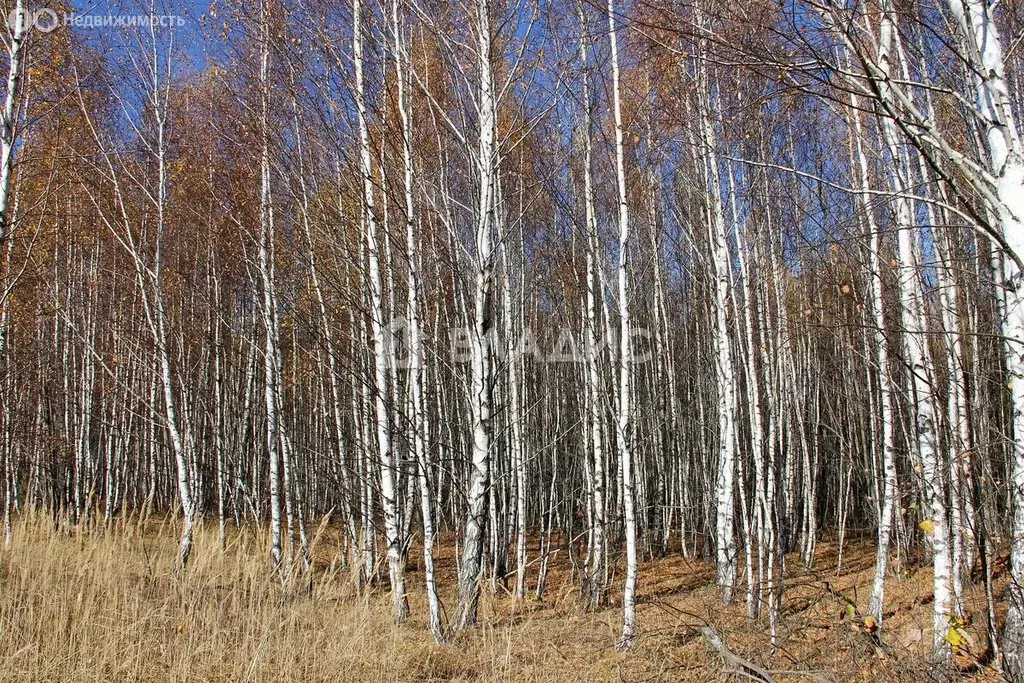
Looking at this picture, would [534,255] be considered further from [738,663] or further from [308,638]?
[738,663]

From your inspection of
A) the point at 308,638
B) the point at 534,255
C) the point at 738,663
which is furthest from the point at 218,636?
the point at 534,255

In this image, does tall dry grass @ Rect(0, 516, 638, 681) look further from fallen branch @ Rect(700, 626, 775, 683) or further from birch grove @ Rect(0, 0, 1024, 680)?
fallen branch @ Rect(700, 626, 775, 683)

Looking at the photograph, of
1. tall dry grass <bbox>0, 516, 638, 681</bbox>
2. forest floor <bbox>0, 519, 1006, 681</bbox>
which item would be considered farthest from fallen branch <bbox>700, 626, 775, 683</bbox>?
tall dry grass <bbox>0, 516, 638, 681</bbox>

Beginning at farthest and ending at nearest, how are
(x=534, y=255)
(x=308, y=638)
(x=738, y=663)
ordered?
1. (x=534, y=255)
2. (x=308, y=638)
3. (x=738, y=663)

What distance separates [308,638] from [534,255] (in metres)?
6.96

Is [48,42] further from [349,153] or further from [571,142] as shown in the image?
[571,142]

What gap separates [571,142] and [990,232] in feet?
18.4

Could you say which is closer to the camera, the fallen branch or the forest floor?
the fallen branch

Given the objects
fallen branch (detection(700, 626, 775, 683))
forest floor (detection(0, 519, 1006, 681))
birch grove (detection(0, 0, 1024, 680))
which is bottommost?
forest floor (detection(0, 519, 1006, 681))

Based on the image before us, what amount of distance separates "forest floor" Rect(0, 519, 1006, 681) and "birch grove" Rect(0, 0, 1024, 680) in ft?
0.93

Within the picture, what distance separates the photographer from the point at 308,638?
4449 millimetres

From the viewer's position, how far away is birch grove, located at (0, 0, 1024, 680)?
362 cm

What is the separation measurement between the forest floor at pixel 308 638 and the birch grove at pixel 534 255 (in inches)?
11.1

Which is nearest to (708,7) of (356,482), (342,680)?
(342,680)
